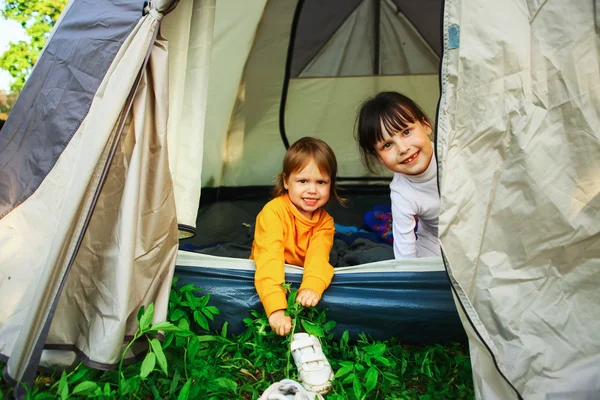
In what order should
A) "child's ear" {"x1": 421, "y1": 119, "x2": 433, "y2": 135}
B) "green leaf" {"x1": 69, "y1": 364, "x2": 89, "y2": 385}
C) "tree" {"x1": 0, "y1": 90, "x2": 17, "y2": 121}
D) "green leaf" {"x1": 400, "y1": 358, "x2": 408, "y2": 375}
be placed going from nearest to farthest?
"green leaf" {"x1": 69, "y1": 364, "x2": 89, "y2": 385} → "green leaf" {"x1": 400, "y1": 358, "x2": 408, "y2": 375} → "child's ear" {"x1": 421, "y1": 119, "x2": 433, "y2": 135} → "tree" {"x1": 0, "y1": 90, "x2": 17, "y2": 121}

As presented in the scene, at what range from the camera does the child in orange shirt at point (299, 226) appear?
5.01 feet

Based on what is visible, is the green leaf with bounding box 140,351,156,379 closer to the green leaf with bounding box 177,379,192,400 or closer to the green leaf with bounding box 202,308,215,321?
the green leaf with bounding box 177,379,192,400

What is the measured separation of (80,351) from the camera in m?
1.29

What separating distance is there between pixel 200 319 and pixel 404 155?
0.86 meters

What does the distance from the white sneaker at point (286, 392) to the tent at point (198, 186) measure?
0.32m

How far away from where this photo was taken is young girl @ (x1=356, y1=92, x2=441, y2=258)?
1.73 meters

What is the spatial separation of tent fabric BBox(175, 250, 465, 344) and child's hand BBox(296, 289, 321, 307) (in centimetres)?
5

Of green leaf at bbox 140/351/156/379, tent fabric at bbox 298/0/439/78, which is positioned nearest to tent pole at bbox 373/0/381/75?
tent fabric at bbox 298/0/439/78

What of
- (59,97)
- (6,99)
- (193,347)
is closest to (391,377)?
(193,347)

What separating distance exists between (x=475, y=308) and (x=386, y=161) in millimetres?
725

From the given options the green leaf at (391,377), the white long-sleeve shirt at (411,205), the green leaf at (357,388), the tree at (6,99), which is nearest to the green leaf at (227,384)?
the green leaf at (357,388)

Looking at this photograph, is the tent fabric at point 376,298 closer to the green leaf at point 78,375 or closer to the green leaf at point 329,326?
the green leaf at point 329,326

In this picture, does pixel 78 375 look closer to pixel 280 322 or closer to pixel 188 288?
pixel 188 288

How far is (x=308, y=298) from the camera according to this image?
58.2 inches
